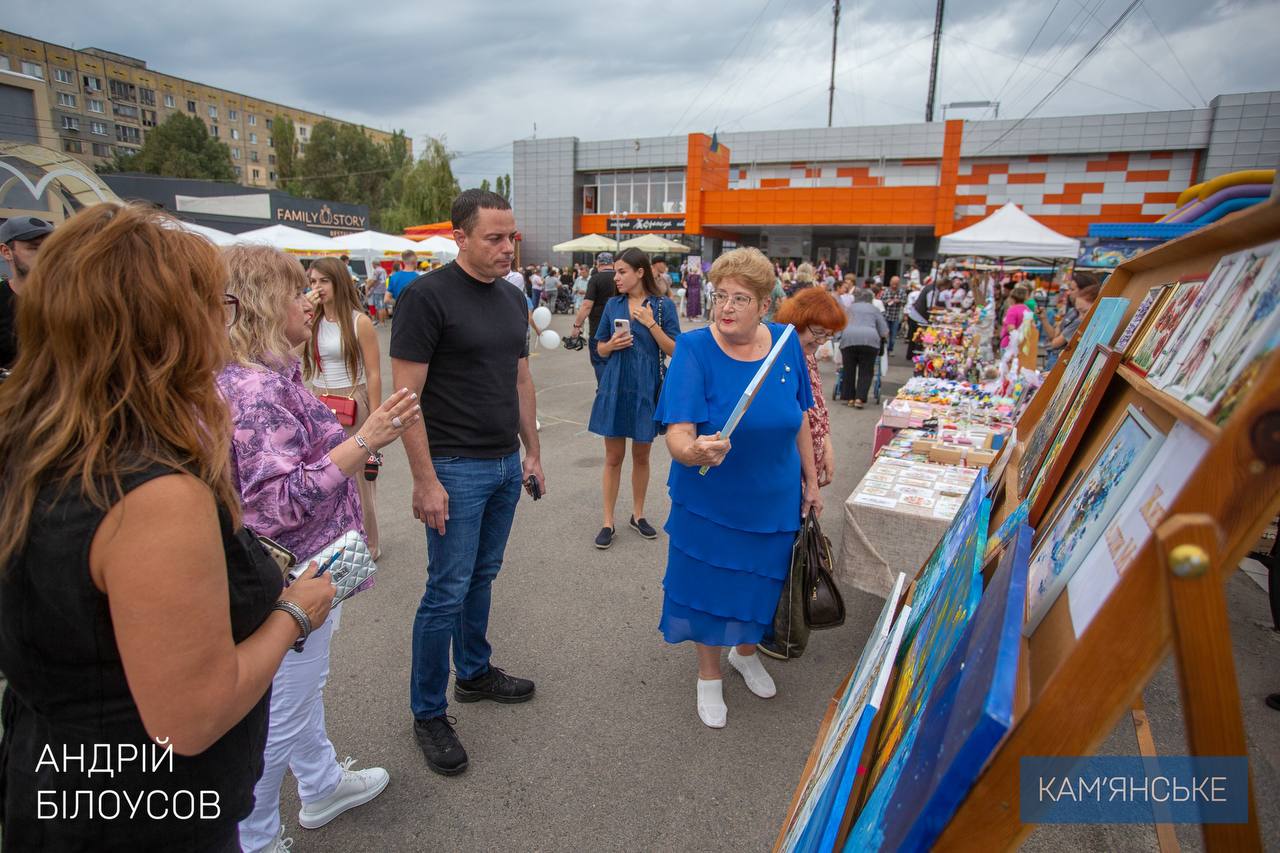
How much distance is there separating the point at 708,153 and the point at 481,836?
35.5 m

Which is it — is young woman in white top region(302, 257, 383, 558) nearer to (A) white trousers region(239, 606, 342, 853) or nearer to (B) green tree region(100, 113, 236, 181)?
(A) white trousers region(239, 606, 342, 853)

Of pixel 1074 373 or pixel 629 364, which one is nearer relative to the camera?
pixel 1074 373

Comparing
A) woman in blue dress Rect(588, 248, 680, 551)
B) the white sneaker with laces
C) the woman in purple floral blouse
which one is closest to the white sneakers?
the white sneaker with laces

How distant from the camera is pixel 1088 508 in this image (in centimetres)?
107

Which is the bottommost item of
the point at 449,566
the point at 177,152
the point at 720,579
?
the point at 720,579

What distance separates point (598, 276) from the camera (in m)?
5.12

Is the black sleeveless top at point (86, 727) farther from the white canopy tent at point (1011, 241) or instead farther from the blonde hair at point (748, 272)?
the white canopy tent at point (1011, 241)

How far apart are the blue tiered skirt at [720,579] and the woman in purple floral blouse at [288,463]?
1.22m

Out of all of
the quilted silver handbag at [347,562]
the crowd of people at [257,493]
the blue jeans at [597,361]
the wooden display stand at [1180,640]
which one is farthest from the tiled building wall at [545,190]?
the wooden display stand at [1180,640]

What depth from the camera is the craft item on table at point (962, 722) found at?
2.41 feet

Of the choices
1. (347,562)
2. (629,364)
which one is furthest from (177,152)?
(347,562)

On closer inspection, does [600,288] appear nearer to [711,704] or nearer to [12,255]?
[711,704]

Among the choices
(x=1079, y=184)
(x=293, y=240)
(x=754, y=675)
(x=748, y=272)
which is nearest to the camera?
(x=748, y=272)

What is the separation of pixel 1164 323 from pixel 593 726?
7.90 ft
